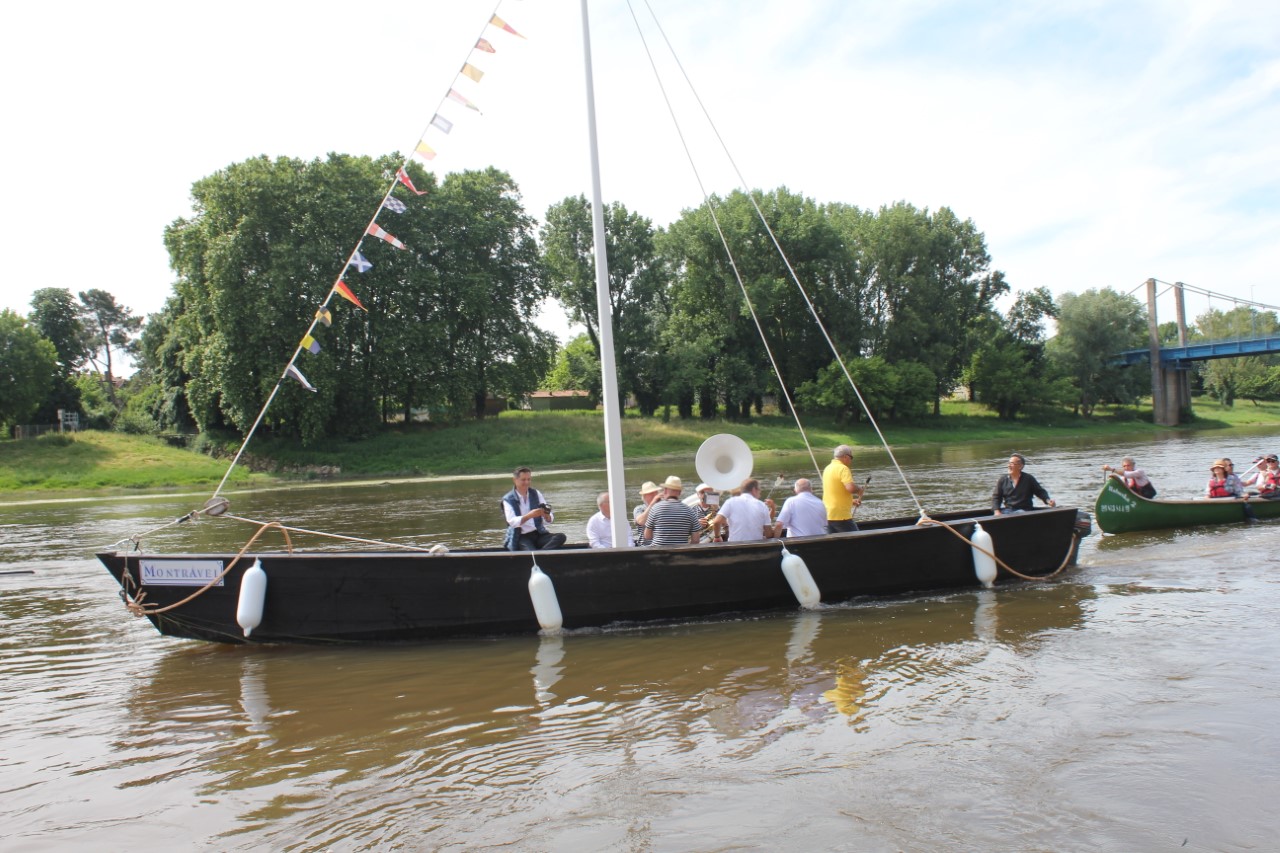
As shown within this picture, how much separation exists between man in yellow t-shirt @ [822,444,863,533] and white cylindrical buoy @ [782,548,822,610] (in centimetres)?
139

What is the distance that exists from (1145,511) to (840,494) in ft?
26.0

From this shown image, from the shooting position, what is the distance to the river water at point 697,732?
4969 millimetres

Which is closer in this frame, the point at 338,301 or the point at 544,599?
the point at 544,599

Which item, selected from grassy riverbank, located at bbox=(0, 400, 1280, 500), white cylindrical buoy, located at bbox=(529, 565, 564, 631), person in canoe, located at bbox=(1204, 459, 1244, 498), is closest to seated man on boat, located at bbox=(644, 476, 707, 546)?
white cylindrical buoy, located at bbox=(529, 565, 564, 631)

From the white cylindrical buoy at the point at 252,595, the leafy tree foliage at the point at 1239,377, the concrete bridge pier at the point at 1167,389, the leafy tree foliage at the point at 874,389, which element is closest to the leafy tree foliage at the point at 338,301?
the leafy tree foliage at the point at 874,389

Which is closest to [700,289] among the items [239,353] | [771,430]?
[771,430]

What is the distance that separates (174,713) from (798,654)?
5406mm

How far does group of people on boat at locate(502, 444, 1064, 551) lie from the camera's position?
32.9 feet

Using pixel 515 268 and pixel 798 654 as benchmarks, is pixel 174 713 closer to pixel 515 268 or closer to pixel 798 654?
pixel 798 654

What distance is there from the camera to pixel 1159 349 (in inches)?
2534

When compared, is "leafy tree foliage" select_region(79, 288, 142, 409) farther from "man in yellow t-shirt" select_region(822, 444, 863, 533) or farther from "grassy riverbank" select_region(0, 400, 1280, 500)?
"man in yellow t-shirt" select_region(822, 444, 863, 533)

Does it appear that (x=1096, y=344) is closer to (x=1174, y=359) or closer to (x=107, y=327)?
(x=1174, y=359)

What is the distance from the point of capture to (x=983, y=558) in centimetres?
1108

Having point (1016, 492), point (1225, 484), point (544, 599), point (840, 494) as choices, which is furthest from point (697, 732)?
point (1225, 484)
